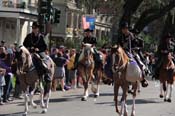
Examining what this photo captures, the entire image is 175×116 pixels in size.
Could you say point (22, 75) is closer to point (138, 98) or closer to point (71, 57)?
point (138, 98)

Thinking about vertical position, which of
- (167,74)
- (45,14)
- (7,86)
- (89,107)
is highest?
(45,14)

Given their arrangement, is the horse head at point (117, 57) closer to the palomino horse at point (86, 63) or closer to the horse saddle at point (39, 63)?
the horse saddle at point (39, 63)

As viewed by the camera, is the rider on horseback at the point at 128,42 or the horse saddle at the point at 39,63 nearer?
the rider on horseback at the point at 128,42

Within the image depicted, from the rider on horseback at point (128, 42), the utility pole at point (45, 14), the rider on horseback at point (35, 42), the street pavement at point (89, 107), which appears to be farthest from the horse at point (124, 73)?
the utility pole at point (45, 14)

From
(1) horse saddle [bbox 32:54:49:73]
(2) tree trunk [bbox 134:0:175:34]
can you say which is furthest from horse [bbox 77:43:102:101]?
(2) tree trunk [bbox 134:0:175:34]

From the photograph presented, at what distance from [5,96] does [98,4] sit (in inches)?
1127

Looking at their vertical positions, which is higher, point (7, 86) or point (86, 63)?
point (86, 63)

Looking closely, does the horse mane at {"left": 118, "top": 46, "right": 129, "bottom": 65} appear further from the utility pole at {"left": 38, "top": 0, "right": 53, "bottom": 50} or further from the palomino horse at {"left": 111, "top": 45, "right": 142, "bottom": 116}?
the utility pole at {"left": 38, "top": 0, "right": 53, "bottom": 50}

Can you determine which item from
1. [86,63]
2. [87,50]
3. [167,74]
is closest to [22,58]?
[87,50]

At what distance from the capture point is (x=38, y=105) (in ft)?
55.6

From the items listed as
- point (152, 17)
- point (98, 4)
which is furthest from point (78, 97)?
point (98, 4)

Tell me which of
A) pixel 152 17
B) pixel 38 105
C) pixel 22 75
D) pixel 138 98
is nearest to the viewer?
pixel 22 75

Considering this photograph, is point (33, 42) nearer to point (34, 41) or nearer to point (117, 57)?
point (34, 41)

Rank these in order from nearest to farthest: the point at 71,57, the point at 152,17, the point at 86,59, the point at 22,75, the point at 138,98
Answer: the point at 22,75 < the point at 86,59 < the point at 138,98 < the point at 71,57 < the point at 152,17
